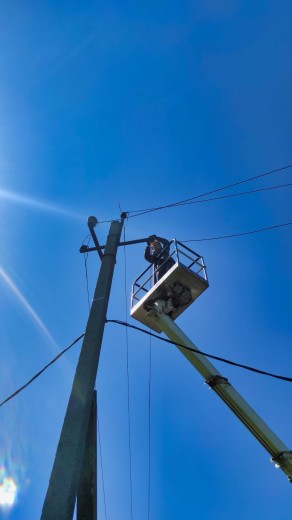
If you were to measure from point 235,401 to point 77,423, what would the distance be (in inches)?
175

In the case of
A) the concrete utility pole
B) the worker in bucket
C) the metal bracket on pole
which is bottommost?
the concrete utility pole

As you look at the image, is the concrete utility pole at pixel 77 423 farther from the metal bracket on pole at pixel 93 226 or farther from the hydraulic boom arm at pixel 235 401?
the hydraulic boom arm at pixel 235 401

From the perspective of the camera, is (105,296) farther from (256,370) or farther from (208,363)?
(208,363)

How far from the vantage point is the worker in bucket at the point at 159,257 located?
957 cm

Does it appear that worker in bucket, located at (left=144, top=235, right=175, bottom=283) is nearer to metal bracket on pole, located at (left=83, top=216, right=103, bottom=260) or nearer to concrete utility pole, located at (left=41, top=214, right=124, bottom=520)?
metal bracket on pole, located at (left=83, top=216, right=103, bottom=260)

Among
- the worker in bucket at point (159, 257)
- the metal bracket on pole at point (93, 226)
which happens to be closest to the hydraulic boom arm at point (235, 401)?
the worker in bucket at point (159, 257)

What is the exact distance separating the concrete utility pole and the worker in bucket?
4083 millimetres

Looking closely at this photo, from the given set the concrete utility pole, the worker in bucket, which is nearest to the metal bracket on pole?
the concrete utility pole

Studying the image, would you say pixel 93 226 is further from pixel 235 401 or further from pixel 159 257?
pixel 235 401

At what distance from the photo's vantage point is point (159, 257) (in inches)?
388

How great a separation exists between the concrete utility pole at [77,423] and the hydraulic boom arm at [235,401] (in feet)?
10.8

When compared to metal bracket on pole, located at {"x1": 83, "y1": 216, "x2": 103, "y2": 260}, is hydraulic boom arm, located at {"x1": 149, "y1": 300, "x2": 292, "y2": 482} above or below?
below

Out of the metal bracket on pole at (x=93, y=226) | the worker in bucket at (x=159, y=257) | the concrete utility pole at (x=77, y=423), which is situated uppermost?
the worker in bucket at (x=159, y=257)

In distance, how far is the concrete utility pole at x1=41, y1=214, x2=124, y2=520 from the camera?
318 centimetres
